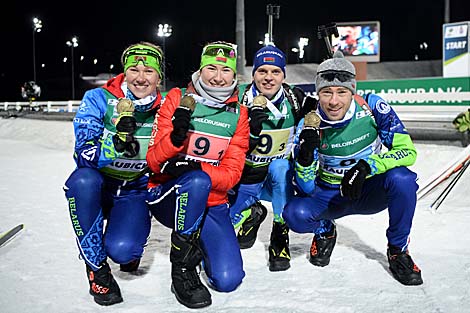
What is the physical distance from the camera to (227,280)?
378 cm

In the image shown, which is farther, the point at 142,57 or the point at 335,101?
the point at 335,101

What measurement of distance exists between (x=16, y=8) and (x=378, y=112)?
7670cm

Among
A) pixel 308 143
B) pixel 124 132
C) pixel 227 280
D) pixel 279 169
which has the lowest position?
pixel 227 280

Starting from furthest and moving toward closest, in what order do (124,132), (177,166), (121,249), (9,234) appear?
(9,234), (121,249), (177,166), (124,132)

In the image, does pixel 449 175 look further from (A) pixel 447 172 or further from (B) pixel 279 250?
(B) pixel 279 250

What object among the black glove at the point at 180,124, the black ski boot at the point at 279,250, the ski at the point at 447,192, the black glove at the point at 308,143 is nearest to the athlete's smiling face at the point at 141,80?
the black glove at the point at 180,124

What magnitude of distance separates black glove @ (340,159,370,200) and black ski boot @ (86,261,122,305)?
176 cm

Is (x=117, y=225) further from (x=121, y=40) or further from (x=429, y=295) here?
(x=121, y=40)

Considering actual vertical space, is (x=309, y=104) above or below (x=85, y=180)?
above

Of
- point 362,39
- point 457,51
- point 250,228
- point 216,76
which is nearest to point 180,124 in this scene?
point 216,76

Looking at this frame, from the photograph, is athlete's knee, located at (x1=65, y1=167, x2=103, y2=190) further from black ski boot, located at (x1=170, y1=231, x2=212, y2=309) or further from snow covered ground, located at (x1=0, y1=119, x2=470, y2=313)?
snow covered ground, located at (x1=0, y1=119, x2=470, y2=313)

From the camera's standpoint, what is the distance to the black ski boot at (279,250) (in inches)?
171

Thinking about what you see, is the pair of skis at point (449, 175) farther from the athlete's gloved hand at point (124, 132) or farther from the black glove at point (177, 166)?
the athlete's gloved hand at point (124, 132)

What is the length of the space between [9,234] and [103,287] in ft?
6.70
